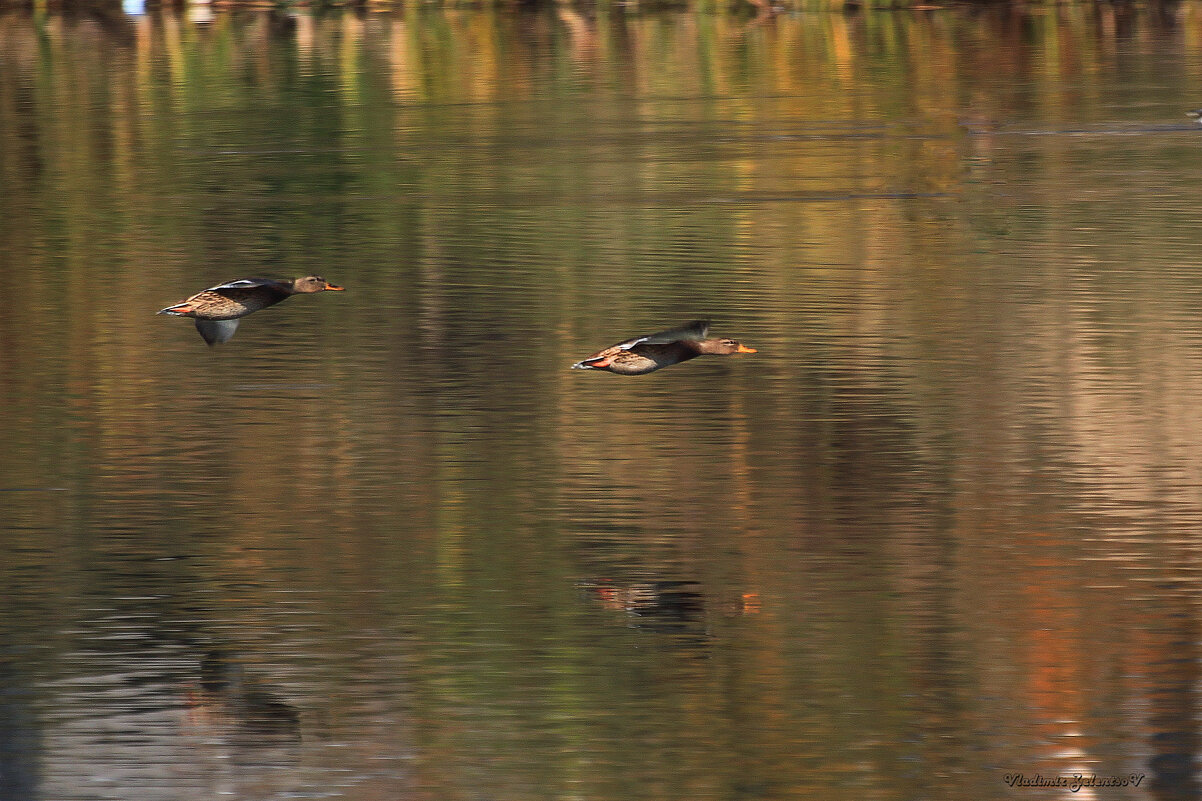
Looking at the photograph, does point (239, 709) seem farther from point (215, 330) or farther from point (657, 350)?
point (215, 330)

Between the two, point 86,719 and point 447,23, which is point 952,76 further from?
point 86,719

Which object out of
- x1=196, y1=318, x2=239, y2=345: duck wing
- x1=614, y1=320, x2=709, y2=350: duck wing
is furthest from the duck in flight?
x1=614, y1=320, x2=709, y2=350: duck wing

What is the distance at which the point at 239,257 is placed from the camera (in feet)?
76.7

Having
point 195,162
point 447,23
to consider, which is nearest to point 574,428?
point 195,162

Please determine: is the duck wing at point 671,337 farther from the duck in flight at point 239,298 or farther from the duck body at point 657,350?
the duck in flight at point 239,298

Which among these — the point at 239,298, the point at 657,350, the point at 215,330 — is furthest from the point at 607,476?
the point at 215,330

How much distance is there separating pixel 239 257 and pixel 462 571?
1176cm

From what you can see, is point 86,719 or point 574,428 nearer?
point 86,719

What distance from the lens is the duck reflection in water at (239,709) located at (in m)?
10.0
